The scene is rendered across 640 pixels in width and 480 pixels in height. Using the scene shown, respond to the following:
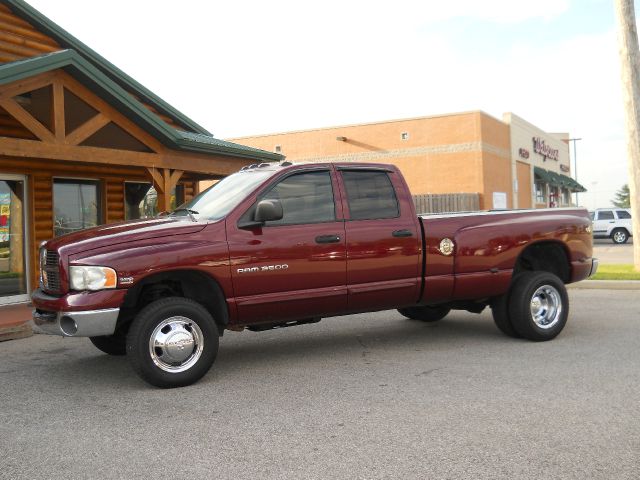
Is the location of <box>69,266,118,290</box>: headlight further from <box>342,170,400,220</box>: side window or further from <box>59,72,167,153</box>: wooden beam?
<box>59,72,167,153</box>: wooden beam

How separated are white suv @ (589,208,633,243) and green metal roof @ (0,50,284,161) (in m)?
22.3

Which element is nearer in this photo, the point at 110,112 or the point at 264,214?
the point at 264,214

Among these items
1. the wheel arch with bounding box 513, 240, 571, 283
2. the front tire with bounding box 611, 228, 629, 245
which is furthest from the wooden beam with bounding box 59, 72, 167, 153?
the front tire with bounding box 611, 228, 629, 245

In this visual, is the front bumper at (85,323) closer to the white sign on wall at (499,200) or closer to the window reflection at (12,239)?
the window reflection at (12,239)

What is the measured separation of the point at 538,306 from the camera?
6.89 m

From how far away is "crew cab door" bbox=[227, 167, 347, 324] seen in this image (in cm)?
552

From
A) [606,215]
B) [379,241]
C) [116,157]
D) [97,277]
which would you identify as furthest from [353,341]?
[606,215]

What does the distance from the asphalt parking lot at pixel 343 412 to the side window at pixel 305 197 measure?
1.44 meters

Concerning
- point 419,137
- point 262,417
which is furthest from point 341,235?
point 419,137

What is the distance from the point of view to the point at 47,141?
8719 mm

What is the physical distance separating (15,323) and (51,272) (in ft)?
11.8

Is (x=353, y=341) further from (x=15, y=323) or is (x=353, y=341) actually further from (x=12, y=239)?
(x=12, y=239)

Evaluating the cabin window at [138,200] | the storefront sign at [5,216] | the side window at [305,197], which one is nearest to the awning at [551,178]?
the cabin window at [138,200]

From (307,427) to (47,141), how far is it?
6.50 meters
